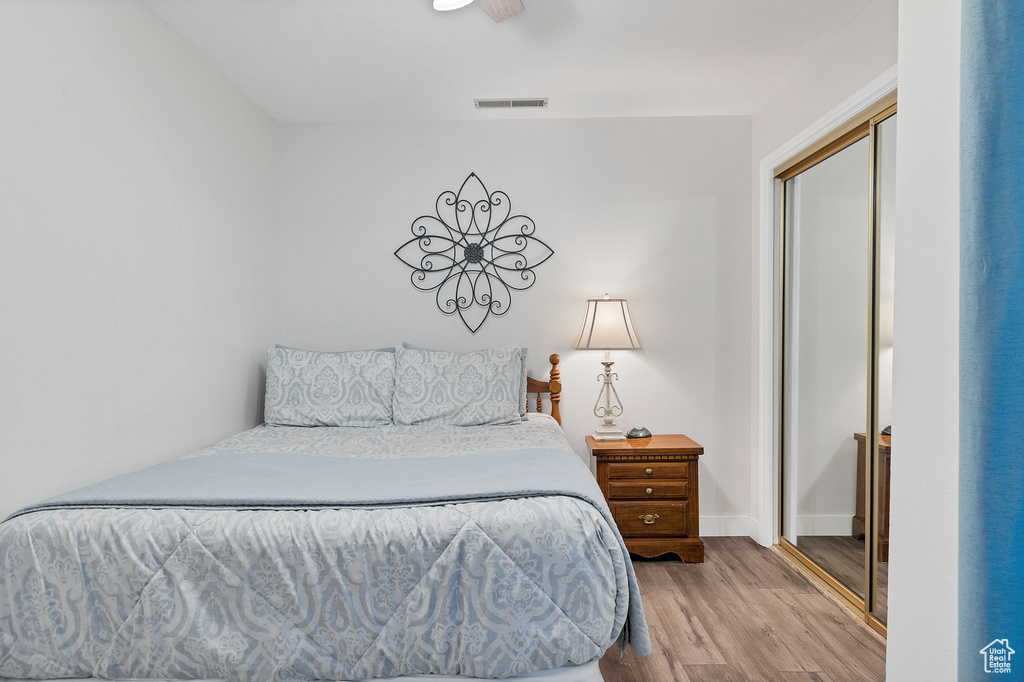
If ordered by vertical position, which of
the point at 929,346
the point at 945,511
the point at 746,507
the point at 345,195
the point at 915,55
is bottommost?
the point at 746,507

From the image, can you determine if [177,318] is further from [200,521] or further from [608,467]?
[608,467]

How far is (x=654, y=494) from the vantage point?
2.97 meters

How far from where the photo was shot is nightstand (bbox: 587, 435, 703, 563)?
295 centimetres

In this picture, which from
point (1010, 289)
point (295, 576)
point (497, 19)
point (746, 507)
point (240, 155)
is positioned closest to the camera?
point (1010, 289)

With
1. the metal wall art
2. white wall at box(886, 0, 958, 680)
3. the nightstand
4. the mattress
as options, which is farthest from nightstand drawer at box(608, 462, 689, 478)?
white wall at box(886, 0, 958, 680)

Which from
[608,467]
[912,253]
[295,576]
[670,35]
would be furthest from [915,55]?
[608,467]

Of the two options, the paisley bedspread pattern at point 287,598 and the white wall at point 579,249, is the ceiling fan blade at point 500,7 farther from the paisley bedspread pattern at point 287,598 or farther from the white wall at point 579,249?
the paisley bedspread pattern at point 287,598

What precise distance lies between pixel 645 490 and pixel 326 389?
5.87ft

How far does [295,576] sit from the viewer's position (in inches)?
58.9

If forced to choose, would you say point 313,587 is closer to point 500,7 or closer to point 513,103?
point 500,7

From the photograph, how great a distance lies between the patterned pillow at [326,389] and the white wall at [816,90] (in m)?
2.15

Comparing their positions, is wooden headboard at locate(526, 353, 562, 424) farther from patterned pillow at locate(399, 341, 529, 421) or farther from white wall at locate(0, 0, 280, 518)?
white wall at locate(0, 0, 280, 518)

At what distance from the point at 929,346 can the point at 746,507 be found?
8.54 ft

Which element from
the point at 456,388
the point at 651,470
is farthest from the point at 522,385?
the point at 651,470
